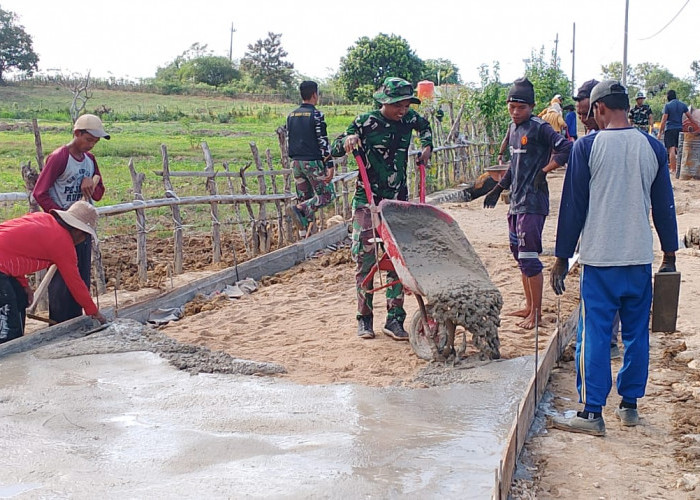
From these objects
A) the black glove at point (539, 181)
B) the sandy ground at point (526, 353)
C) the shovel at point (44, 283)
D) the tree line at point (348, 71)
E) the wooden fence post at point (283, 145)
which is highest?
the tree line at point (348, 71)

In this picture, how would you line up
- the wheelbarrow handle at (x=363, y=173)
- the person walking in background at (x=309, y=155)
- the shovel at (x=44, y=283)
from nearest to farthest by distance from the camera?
the wheelbarrow handle at (x=363, y=173)
the shovel at (x=44, y=283)
the person walking in background at (x=309, y=155)

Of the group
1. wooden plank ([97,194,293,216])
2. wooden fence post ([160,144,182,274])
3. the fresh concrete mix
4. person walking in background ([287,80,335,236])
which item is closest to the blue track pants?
the fresh concrete mix

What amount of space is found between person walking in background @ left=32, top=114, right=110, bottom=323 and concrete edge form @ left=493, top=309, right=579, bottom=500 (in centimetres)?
328

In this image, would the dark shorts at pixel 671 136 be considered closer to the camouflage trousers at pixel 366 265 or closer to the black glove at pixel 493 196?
the black glove at pixel 493 196

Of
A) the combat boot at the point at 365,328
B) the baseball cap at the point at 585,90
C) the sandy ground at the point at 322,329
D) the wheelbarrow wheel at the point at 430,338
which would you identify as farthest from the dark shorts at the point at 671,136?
the wheelbarrow wheel at the point at 430,338

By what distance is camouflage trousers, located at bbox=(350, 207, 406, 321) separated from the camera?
5570 millimetres

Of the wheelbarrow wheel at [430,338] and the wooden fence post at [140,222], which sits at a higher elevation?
the wooden fence post at [140,222]

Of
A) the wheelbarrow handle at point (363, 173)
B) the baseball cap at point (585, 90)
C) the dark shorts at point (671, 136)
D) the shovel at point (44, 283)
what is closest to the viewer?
the wheelbarrow handle at point (363, 173)

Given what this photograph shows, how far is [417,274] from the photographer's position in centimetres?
500

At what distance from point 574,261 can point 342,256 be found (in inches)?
99.5

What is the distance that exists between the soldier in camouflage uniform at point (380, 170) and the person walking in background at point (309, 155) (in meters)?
2.66

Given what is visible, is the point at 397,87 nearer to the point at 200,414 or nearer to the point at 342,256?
the point at 200,414

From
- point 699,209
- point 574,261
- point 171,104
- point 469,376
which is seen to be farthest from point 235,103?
point 469,376

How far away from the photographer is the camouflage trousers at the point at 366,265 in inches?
219
